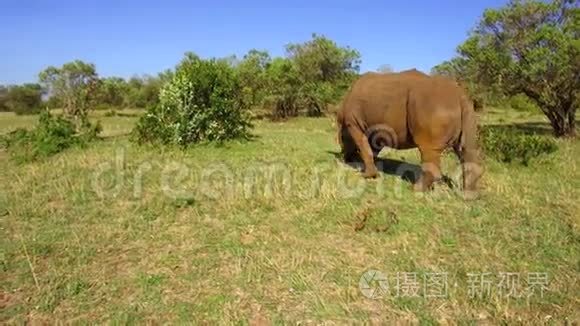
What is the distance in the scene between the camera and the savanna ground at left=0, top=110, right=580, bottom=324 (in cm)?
467

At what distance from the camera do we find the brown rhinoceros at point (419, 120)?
772cm

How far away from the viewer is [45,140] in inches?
471

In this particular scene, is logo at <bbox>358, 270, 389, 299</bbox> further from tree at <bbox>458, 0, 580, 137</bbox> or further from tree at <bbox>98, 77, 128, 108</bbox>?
tree at <bbox>98, 77, 128, 108</bbox>

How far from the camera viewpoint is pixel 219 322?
14.6ft

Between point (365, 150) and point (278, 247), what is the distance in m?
3.89

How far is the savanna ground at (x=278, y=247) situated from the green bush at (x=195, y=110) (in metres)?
3.31

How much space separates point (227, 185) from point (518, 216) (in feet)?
15.4

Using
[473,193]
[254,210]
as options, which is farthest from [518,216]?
[254,210]

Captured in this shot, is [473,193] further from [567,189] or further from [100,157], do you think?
[100,157]

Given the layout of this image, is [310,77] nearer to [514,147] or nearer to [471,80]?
[471,80]

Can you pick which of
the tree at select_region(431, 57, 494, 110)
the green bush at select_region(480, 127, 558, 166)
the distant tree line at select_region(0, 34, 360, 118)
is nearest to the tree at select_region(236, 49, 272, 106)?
the distant tree line at select_region(0, 34, 360, 118)

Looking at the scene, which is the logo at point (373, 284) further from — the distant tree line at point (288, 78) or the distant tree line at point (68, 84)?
the distant tree line at point (68, 84)

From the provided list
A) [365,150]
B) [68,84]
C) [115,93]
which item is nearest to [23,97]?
[115,93]

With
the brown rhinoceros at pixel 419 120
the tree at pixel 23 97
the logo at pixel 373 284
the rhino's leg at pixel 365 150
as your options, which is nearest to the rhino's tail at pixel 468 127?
the brown rhinoceros at pixel 419 120
